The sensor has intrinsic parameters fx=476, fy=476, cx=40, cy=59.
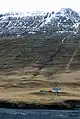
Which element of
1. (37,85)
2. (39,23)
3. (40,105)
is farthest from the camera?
(39,23)

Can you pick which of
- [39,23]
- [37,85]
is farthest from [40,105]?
[39,23]

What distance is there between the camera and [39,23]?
67.2 m

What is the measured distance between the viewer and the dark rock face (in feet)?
210

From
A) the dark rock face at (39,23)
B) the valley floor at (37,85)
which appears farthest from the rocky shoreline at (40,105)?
the dark rock face at (39,23)

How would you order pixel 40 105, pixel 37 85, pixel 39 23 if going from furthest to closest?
pixel 39 23, pixel 37 85, pixel 40 105

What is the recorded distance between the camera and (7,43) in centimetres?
6003

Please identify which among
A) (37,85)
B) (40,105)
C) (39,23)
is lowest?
(37,85)

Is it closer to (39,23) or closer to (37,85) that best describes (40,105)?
(37,85)

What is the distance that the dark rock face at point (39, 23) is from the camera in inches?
2515

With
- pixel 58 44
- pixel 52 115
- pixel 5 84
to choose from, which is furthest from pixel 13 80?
pixel 52 115

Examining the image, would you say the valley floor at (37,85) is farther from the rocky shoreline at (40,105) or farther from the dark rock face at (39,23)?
the dark rock face at (39,23)

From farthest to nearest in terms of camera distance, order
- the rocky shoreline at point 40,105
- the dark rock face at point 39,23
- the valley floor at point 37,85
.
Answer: the dark rock face at point 39,23, the valley floor at point 37,85, the rocky shoreline at point 40,105

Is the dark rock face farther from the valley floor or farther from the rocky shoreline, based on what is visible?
the rocky shoreline

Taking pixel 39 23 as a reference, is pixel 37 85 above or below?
below
